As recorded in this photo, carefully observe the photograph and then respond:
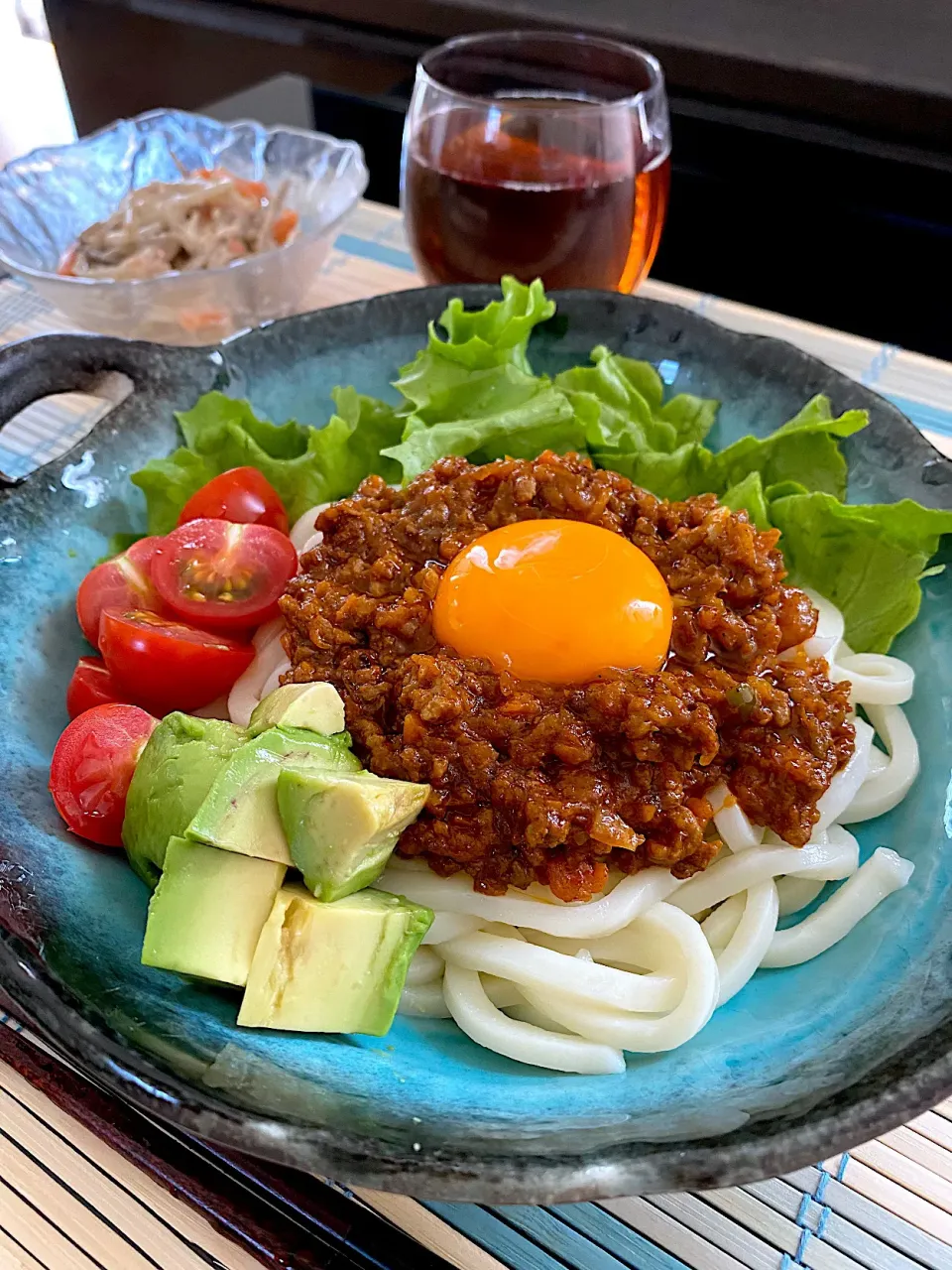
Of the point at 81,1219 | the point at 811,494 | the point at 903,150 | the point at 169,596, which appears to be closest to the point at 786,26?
the point at 903,150

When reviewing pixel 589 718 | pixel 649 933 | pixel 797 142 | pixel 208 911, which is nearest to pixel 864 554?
pixel 589 718

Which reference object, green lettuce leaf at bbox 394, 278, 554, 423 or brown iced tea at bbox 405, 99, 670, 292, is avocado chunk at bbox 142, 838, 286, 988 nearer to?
green lettuce leaf at bbox 394, 278, 554, 423

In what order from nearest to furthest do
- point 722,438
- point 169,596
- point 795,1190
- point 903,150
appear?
point 795,1190 → point 169,596 → point 722,438 → point 903,150

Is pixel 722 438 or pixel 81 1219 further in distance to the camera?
pixel 722 438

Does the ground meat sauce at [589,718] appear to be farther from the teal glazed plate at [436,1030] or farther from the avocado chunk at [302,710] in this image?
the teal glazed plate at [436,1030]

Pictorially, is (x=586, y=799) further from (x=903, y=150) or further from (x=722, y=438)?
(x=903, y=150)

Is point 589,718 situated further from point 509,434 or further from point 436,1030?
point 509,434

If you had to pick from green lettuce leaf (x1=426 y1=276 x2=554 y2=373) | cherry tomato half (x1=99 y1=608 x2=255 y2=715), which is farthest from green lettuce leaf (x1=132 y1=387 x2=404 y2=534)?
cherry tomato half (x1=99 y1=608 x2=255 y2=715)
